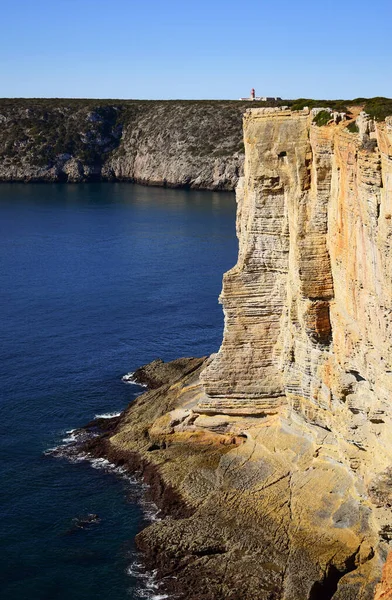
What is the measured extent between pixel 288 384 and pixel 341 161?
966 centimetres

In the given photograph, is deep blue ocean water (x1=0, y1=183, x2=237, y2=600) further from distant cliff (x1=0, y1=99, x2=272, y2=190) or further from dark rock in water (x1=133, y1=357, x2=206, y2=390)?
distant cliff (x1=0, y1=99, x2=272, y2=190)

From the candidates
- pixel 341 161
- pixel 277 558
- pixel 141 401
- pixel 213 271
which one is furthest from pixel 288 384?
pixel 213 271

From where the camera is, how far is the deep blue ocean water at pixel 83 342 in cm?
3269

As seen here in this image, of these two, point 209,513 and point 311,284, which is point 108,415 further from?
point 311,284

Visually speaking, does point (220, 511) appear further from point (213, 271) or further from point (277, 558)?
point (213, 271)

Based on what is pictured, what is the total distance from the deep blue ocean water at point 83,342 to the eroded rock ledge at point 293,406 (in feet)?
7.69

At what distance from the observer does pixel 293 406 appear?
34969mm

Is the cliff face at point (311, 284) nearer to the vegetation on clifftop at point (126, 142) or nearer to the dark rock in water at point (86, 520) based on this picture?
the dark rock in water at point (86, 520)

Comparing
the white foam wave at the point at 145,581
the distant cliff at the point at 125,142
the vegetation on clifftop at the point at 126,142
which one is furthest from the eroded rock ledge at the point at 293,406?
the distant cliff at the point at 125,142

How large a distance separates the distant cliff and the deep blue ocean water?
89.0 ft

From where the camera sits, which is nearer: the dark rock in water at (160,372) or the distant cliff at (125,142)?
the dark rock in water at (160,372)

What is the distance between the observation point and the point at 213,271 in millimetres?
81625

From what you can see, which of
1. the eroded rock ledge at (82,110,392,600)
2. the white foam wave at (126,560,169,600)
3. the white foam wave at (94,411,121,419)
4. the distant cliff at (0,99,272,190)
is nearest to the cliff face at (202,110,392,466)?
the eroded rock ledge at (82,110,392,600)

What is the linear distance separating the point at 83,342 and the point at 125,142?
113943 millimetres
